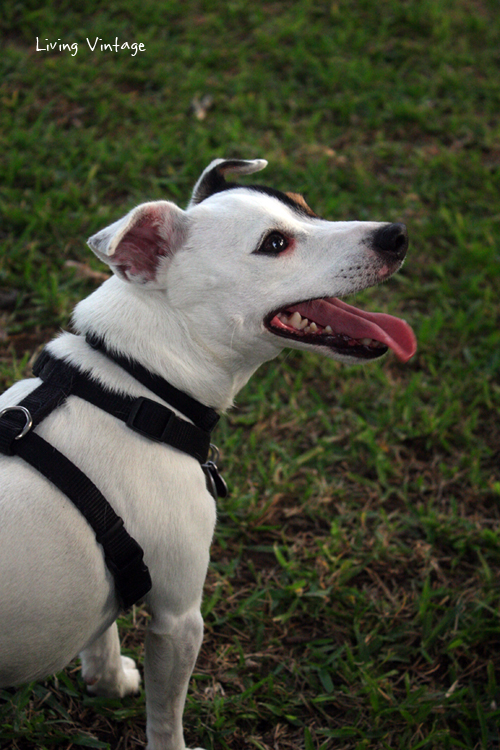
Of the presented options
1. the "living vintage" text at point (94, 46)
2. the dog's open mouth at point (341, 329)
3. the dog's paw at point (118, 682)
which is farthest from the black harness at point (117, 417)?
the "living vintage" text at point (94, 46)

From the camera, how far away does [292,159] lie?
5062 mm

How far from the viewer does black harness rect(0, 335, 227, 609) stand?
1.80 m

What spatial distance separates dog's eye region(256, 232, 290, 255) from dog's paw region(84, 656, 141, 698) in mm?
1624

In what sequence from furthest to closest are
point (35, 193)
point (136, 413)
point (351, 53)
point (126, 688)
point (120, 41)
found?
point (351, 53) < point (120, 41) < point (35, 193) < point (126, 688) < point (136, 413)

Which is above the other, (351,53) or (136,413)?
(351,53)

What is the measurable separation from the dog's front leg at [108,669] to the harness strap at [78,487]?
0.64 metres

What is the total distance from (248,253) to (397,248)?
49cm

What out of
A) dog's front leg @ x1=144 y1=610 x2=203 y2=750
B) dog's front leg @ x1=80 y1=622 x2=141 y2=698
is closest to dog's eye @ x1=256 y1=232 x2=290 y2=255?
dog's front leg @ x1=144 y1=610 x2=203 y2=750

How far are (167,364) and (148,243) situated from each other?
401mm

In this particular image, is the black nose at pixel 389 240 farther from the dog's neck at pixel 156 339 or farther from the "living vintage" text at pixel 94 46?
the "living vintage" text at pixel 94 46

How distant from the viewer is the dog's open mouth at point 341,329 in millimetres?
2090

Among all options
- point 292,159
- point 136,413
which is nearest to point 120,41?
point 292,159

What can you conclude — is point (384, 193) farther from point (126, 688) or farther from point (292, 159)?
point (126, 688)

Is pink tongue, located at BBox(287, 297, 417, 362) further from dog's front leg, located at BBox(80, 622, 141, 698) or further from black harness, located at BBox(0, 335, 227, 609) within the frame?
dog's front leg, located at BBox(80, 622, 141, 698)
